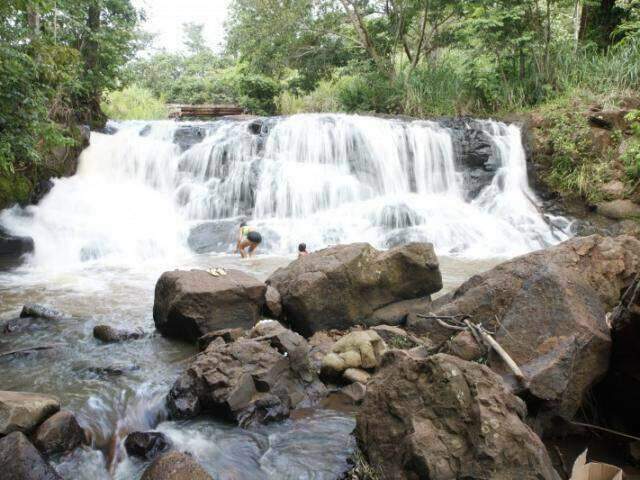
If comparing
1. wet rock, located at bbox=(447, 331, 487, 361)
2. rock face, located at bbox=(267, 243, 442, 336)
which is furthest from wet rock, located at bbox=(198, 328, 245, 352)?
wet rock, located at bbox=(447, 331, 487, 361)

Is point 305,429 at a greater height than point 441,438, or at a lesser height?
lesser

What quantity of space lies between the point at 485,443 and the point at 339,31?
1763 centimetres

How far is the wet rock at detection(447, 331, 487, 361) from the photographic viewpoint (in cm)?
403

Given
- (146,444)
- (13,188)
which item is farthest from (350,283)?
(13,188)

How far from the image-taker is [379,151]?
14164mm

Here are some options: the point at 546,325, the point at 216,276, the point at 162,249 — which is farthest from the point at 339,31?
the point at 546,325

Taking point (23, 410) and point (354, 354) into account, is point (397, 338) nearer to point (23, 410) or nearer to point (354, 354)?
point (354, 354)

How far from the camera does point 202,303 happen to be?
585cm

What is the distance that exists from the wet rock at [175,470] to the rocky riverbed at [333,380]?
1 centimetres

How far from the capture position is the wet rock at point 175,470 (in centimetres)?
317

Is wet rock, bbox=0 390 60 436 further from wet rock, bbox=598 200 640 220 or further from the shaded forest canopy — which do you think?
wet rock, bbox=598 200 640 220

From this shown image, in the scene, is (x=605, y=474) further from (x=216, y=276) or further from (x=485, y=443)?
(x=216, y=276)

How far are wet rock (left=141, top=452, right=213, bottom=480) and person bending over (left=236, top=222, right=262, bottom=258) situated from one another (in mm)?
6893

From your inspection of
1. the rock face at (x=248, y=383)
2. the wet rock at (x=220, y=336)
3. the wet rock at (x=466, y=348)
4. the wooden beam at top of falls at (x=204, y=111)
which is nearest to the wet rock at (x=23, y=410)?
the rock face at (x=248, y=383)
